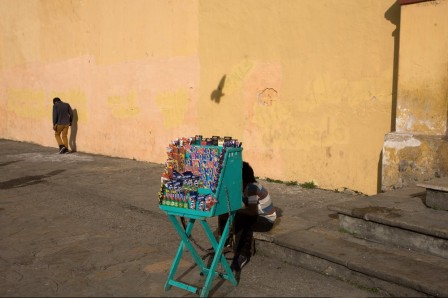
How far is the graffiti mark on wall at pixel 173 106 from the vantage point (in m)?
10.4

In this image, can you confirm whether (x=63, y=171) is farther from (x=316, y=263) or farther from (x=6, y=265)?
(x=316, y=263)

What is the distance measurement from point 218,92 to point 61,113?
227 inches

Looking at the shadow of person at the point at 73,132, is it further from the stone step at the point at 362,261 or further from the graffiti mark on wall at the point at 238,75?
the stone step at the point at 362,261

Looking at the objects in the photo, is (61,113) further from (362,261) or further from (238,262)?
(362,261)

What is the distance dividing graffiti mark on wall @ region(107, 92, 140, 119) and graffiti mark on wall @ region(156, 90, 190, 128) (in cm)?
95

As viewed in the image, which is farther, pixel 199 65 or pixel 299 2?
pixel 199 65

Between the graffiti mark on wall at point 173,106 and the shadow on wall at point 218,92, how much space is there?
79 cm

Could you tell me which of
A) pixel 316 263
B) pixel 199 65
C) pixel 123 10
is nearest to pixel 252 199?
pixel 316 263

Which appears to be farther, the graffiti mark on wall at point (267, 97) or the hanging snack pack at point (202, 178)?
the graffiti mark on wall at point (267, 97)

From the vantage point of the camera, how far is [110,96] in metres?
12.5

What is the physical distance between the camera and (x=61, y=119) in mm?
13312

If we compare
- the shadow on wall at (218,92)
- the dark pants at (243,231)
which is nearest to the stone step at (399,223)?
the dark pants at (243,231)

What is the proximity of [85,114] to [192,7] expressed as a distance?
5.11 meters

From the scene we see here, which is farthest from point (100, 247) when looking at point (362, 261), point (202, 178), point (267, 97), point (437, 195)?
point (267, 97)
